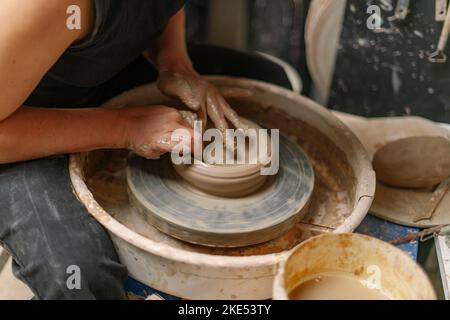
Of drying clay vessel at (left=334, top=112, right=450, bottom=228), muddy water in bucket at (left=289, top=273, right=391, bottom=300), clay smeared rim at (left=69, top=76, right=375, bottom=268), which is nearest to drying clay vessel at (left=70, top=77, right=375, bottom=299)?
clay smeared rim at (left=69, top=76, right=375, bottom=268)

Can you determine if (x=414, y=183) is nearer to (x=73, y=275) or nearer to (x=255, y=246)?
(x=255, y=246)

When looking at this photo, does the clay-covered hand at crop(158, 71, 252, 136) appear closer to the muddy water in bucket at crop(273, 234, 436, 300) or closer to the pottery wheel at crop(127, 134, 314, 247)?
the pottery wheel at crop(127, 134, 314, 247)

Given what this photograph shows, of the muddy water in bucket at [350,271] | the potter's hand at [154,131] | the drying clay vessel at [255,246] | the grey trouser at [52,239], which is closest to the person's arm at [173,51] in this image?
the drying clay vessel at [255,246]

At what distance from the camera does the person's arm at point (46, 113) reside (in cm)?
126

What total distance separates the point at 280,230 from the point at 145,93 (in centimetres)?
78

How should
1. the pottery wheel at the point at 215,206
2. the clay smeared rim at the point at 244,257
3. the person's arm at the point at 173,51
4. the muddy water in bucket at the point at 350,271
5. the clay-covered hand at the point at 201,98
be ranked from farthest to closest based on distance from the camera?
the person's arm at the point at 173,51 → the clay-covered hand at the point at 201,98 → the pottery wheel at the point at 215,206 → the clay smeared rim at the point at 244,257 → the muddy water in bucket at the point at 350,271

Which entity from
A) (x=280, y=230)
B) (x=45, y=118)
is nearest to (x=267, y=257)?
(x=280, y=230)

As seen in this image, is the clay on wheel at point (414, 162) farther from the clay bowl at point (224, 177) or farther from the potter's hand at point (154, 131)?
the potter's hand at point (154, 131)

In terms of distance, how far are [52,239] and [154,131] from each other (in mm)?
421

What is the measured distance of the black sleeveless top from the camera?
1.46 m

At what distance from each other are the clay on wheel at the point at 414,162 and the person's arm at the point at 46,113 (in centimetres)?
93

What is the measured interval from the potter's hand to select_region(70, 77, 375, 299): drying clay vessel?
196 mm

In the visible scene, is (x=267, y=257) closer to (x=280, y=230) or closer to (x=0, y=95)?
(x=280, y=230)

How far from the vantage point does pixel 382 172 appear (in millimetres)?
2133
